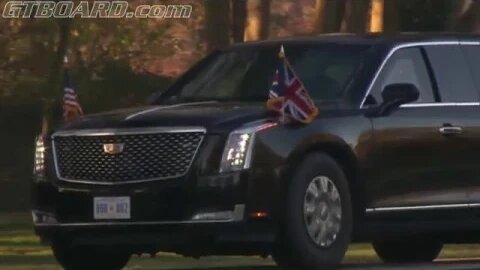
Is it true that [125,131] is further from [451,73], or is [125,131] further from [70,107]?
[451,73]

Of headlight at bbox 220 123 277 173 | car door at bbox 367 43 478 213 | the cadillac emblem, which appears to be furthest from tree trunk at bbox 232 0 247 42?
headlight at bbox 220 123 277 173

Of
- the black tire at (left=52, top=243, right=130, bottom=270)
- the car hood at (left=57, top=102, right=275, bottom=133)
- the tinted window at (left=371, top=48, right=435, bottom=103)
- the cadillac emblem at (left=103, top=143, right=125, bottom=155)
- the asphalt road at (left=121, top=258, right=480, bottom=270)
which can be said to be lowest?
the asphalt road at (left=121, top=258, right=480, bottom=270)

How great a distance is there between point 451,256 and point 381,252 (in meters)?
1.60

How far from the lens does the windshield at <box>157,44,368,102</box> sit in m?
13.2

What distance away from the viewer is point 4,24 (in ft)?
105

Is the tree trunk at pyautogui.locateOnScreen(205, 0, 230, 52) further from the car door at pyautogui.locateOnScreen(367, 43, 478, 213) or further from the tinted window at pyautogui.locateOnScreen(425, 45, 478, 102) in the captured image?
the car door at pyautogui.locateOnScreen(367, 43, 478, 213)

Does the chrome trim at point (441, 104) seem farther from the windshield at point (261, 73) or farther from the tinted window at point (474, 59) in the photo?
the windshield at point (261, 73)

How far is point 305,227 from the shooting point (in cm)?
1226

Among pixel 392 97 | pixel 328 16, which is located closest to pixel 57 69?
pixel 328 16

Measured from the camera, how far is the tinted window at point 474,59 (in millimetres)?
14141

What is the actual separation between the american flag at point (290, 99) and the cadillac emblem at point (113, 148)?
3.57 ft

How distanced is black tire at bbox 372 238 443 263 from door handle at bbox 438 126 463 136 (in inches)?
72.3

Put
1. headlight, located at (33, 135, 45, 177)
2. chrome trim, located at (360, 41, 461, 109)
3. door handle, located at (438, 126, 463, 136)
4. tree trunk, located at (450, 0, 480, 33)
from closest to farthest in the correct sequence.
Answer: headlight, located at (33, 135, 45, 177) < chrome trim, located at (360, 41, 461, 109) < door handle, located at (438, 126, 463, 136) < tree trunk, located at (450, 0, 480, 33)

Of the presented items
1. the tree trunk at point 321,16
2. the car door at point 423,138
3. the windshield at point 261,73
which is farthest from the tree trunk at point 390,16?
the car door at point 423,138
